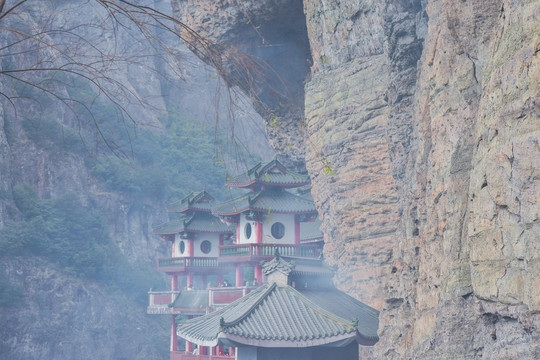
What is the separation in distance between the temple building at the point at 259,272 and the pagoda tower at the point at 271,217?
37mm

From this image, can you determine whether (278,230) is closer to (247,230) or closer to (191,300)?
(247,230)

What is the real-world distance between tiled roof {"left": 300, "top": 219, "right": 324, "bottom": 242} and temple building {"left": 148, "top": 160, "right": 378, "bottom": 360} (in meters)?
0.06

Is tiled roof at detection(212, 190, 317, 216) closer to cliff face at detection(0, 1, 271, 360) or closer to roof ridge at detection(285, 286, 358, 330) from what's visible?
roof ridge at detection(285, 286, 358, 330)

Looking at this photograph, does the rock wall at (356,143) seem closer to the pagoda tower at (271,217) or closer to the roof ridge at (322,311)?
the roof ridge at (322,311)

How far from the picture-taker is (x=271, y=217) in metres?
20.2

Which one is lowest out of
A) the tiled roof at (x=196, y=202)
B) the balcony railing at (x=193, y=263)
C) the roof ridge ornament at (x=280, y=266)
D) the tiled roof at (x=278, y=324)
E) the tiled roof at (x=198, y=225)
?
the tiled roof at (x=278, y=324)

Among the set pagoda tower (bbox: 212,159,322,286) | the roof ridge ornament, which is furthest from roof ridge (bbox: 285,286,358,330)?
pagoda tower (bbox: 212,159,322,286)

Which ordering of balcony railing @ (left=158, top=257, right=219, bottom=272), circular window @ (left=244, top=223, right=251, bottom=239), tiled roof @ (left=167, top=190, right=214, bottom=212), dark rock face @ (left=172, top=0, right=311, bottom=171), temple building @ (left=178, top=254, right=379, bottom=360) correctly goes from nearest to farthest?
temple building @ (left=178, top=254, right=379, bottom=360) < dark rock face @ (left=172, top=0, right=311, bottom=171) < circular window @ (left=244, top=223, right=251, bottom=239) < balcony railing @ (left=158, top=257, right=219, bottom=272) < tiled roof @ (left=167, top=190, right=214, bottom=212)

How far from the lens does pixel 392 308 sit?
8.02 metres

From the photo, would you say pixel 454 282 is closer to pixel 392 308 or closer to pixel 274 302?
pixel 392 308

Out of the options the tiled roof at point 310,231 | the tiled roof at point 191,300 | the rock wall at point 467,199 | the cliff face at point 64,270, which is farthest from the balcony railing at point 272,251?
the rock wall at point 467,199

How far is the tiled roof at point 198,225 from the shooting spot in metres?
25.4

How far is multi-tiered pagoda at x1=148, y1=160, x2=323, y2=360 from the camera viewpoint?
20.0 metres

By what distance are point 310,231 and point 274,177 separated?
9.98ft
